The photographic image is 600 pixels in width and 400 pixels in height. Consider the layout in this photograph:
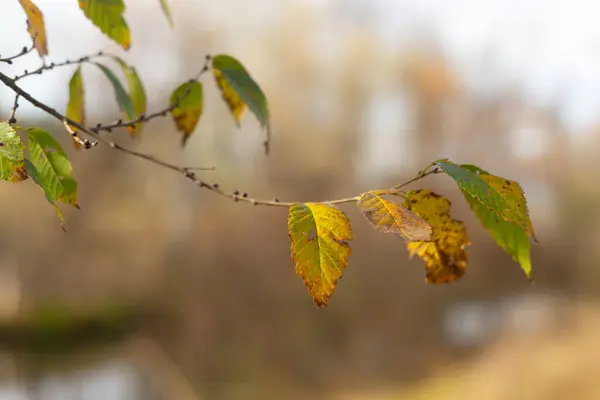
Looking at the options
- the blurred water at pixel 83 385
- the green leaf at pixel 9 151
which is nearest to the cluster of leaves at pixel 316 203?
the green leaf at pixel 9 151

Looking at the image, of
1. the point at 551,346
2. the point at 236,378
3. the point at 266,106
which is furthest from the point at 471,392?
the point at 266,106

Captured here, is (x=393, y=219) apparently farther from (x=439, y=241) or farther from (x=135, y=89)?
(x=135, y=89)

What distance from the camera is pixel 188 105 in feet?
1.44

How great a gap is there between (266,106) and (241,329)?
10.3 ft

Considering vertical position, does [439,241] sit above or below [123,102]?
below

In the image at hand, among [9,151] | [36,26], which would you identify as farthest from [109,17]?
[9,151]

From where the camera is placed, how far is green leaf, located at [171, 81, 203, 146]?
43 cm

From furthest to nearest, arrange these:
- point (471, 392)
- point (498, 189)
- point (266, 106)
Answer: point (471, 392) < point (266, 106) < point (498, 189)

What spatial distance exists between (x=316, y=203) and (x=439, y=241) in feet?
0.30

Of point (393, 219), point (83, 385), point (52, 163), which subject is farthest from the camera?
point (83, 385)

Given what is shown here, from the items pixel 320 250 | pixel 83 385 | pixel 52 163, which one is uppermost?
pixel 83 385

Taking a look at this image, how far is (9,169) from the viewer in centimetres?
26

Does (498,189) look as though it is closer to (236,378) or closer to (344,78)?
(236,378)

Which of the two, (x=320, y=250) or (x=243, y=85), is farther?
(x=243, y=85)
